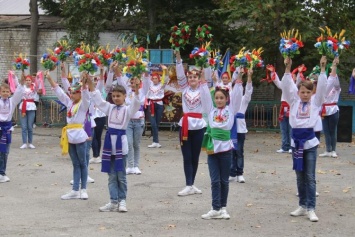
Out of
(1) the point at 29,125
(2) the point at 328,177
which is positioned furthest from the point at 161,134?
(2) the point at 328,177

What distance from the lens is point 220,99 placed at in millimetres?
9125

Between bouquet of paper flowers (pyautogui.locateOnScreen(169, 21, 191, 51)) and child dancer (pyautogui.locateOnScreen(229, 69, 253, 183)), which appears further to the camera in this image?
child dancer (pyautogui.locateOnScreen(229, 69, 253, 183))

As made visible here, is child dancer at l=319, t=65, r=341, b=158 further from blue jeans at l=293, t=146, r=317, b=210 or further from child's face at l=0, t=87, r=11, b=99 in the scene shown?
child's face at l=0, t=87, r=11, b=99

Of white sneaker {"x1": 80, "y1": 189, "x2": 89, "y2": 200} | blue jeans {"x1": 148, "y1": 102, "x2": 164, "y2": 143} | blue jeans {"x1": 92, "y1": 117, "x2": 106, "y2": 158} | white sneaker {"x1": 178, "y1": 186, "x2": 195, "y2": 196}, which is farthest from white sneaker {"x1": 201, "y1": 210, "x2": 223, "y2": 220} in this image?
blue jeans {"x1": 148, "y1": 102, "x2": 164, "y2": 143}

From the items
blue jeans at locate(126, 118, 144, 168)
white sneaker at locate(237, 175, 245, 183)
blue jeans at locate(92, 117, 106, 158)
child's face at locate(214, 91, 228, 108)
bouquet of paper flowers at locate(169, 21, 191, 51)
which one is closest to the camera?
child's face at locate(214, 91, 228, 108)

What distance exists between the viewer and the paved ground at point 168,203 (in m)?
8.33

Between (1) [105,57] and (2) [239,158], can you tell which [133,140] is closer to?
(2) [239,158]

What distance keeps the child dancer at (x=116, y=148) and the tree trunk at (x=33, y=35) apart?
17.5 meters

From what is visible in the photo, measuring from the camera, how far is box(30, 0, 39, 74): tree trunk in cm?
2641

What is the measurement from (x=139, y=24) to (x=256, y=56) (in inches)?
604

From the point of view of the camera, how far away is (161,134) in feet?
68.1

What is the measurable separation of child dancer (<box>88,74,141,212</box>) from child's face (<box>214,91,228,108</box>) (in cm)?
110

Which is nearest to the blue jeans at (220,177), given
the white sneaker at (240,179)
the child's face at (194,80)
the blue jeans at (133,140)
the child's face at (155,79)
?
the child's face at (194,80)

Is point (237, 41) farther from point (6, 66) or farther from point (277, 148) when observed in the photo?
point (6, 66)
